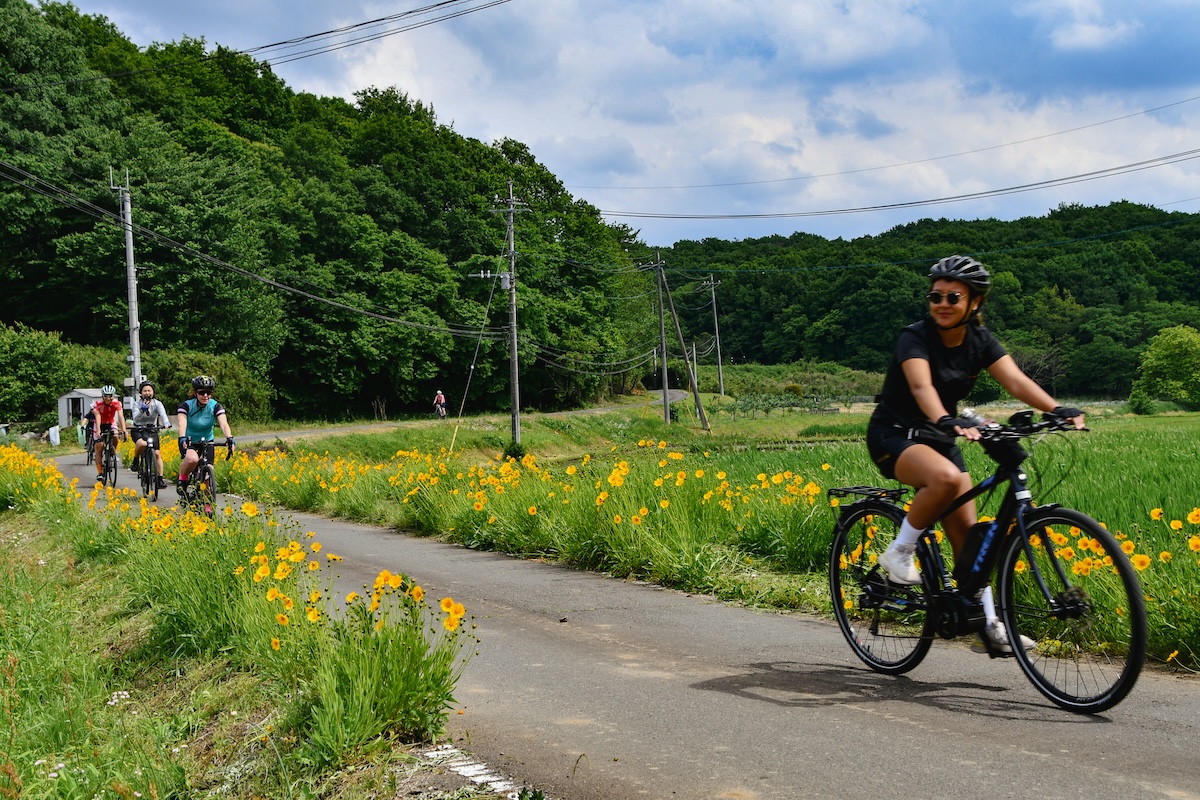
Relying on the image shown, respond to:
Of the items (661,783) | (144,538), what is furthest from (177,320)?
(661,783)

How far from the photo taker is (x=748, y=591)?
294 inches

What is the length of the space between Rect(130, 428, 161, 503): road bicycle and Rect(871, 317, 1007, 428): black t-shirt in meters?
13.7

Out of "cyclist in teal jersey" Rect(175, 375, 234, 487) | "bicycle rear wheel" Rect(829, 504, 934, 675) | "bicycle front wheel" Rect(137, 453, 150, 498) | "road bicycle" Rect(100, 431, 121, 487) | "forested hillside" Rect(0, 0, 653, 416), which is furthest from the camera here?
"forested hillside" Rect(0, 0, 653, 416)

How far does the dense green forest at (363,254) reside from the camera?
44.0 meters

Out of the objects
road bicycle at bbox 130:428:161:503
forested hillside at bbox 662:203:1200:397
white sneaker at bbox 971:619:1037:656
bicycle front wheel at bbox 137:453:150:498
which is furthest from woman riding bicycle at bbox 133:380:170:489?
forested hillside at bbox 662:203:1200:397

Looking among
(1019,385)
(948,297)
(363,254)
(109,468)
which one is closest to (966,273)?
(948,297)

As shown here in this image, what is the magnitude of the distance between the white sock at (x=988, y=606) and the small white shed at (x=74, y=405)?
34.6 metres

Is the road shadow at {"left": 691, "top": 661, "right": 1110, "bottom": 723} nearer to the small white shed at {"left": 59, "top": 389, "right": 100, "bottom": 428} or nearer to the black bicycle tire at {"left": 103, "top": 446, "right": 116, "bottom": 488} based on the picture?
the black bicycle tire at {"left": 103, "top": 446, "right": 116, "bottom": 488}

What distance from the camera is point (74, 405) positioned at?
1352 inches

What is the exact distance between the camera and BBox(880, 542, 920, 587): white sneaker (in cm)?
480

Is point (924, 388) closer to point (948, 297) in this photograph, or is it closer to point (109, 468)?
point (948, 297)

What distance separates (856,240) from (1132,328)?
87.6ft

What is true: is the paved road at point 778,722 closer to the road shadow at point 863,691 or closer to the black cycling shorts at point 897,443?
the road shadow at point 863,691

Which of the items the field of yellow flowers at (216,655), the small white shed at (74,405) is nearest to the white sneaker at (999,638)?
the field of yellow flowers at (216,655)
